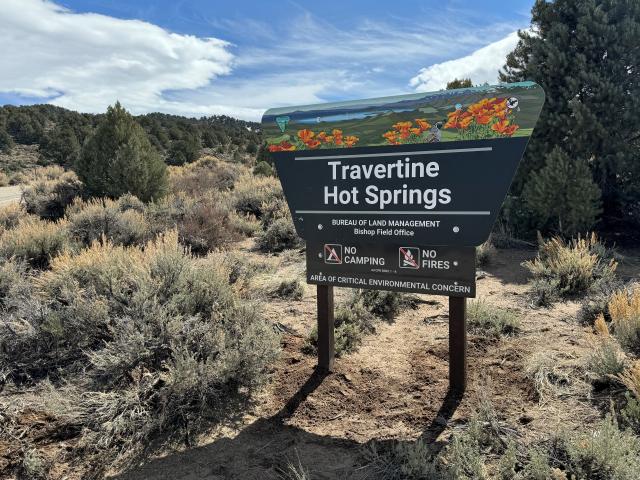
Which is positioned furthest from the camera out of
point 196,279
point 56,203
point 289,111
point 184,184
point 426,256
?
point 184,184

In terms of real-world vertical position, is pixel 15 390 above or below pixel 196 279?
below

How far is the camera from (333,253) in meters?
3.61

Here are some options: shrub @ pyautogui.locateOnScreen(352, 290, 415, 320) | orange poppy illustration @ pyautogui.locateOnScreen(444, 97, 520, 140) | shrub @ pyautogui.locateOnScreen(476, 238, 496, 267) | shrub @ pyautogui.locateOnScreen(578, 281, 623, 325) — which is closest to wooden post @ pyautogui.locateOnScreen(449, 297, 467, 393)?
orange poppy illustration @ pyautogui.locateOnScreen(444, 97, 520, 140)

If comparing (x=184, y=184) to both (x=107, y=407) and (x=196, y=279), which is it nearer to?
(x=196, y=279)

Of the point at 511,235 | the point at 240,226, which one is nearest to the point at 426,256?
the point at 511,235

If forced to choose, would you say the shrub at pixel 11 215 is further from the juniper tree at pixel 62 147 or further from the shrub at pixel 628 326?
the juniper tree at pixel 62 147

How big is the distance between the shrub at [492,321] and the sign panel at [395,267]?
1.41 metres

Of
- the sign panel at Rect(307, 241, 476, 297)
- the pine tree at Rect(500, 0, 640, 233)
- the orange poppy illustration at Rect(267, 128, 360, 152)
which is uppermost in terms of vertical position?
the pine tree at Rect(500, 0, 640, 233)

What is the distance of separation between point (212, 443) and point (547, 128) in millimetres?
7650

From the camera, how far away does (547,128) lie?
827cm

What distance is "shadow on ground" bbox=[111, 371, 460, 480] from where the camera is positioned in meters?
2.71

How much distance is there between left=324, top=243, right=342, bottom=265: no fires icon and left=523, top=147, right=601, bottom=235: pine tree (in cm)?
540

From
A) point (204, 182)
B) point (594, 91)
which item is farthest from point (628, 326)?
point (204, 182)

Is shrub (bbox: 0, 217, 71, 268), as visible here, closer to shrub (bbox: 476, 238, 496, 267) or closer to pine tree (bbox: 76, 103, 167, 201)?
pine tree (bbox: 76, 103, 167, 201)
